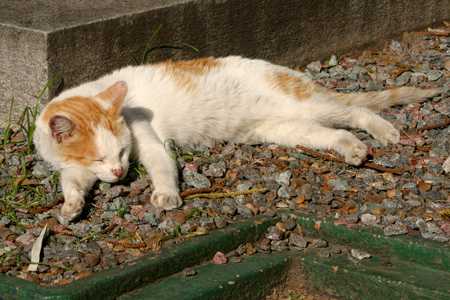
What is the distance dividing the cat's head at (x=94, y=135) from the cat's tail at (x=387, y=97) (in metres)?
1.82

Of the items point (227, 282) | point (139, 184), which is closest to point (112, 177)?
point (139, 184)

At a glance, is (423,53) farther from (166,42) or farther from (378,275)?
(378,275)

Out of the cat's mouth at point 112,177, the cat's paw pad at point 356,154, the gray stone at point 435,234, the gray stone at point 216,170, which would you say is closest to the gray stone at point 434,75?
the cat's paw pad at point 356,154

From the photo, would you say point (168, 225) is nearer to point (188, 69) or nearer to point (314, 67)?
point (188, 69)

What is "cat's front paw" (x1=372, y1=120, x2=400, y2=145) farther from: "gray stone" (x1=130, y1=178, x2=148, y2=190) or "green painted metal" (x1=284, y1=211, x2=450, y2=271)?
"gray stone" (x1=130, y1=178, x2=148, y2=190)

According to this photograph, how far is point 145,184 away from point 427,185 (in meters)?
1.69

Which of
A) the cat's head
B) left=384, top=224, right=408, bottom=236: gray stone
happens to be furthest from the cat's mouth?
left=384, top=224, right=408, bottom=236: gray stone

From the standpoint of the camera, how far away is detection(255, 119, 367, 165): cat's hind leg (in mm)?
3570

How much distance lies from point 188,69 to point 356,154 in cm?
139

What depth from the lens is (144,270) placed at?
2455 mm

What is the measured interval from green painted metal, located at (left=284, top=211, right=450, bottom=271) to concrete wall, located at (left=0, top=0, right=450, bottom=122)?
194cm

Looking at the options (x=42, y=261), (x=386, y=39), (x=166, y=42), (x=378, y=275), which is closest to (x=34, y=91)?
(x=166, y=42)

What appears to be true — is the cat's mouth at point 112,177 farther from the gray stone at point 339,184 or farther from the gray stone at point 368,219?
the gray stone at point 368,219

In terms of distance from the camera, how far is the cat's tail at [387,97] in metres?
4.21
